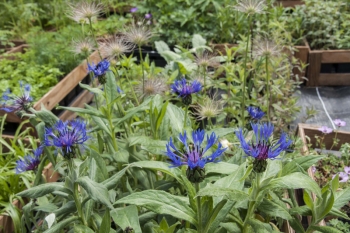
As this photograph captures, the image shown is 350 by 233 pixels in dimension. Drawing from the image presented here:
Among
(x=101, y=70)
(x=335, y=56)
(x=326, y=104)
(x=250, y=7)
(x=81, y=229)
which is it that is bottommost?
(x=326, y=104)

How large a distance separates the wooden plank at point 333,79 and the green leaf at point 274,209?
82.0 inches

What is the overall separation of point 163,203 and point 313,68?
2276 millimetres

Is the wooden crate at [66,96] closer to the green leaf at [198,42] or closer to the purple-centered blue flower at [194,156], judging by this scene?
the green leaf at [198,42]

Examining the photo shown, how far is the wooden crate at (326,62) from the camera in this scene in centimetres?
286

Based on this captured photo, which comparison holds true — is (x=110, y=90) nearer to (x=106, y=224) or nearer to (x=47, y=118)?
(x=47, y=118)

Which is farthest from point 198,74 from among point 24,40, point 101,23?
point 24,40

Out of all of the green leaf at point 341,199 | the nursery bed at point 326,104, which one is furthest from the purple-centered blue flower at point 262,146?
the nursery bed at point 326,104

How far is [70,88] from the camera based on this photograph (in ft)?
9.01

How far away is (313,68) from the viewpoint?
289cm

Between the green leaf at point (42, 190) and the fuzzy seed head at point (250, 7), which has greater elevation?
the fuzzy seed head at point (250, 7)

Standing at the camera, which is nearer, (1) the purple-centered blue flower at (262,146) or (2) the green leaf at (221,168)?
(1) the purple-centered blue flower at (262,146)

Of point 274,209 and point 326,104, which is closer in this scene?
point 274,209

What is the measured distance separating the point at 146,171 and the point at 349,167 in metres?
0.89

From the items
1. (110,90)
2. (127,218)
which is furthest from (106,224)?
(110,90)
